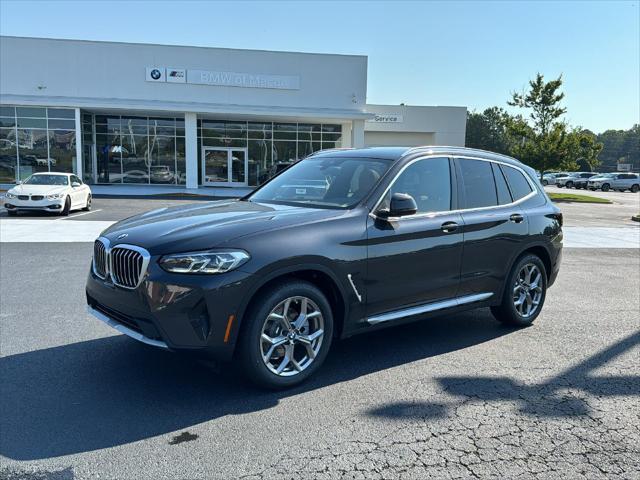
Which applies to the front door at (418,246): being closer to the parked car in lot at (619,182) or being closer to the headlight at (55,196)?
the headlight at (55,196)

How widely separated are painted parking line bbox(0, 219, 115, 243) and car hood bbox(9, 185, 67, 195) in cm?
122

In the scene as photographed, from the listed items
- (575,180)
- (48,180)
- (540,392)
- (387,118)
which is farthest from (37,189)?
(575,180)

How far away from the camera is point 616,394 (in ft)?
14.0

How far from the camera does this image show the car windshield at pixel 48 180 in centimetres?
1673

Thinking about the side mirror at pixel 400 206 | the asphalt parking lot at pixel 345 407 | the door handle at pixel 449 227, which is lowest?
the asphalt parking lot at pixel 345 407

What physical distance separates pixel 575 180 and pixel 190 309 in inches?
2300

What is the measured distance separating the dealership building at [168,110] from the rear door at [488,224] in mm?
24728

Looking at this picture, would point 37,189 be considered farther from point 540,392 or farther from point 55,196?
point 540,392

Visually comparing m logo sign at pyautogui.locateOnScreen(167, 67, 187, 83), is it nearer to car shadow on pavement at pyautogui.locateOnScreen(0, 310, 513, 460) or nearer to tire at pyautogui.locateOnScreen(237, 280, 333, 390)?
car shadow on pavement at pyautogui.locateOnScreen(0, 310, 513, 460)

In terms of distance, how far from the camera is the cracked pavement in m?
3.16

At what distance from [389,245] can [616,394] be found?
2141 mm

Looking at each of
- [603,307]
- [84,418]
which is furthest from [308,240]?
[603,307]

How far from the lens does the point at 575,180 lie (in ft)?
181

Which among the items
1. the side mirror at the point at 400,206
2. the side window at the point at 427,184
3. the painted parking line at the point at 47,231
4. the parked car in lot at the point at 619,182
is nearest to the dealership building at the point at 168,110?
the painted parking line at the point at 47,231
